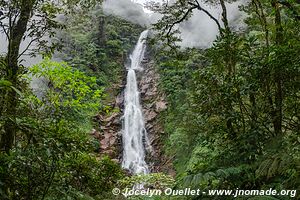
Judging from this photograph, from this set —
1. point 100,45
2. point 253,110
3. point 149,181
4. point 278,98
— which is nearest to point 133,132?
point 100,45

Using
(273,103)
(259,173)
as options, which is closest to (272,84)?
(273,103)

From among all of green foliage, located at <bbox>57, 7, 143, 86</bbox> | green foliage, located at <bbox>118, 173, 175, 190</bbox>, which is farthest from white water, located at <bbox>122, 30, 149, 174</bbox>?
green foliage, located at <bbox>118, 173, 175, 190</bbox>

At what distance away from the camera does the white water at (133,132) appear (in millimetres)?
13672

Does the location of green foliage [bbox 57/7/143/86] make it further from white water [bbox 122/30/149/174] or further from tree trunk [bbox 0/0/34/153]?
tree trunk [bbox 0/0/34/153]

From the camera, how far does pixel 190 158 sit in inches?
468

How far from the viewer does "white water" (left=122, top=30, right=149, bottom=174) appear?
1367 cm

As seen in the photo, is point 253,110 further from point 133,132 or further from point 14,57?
point 133,132

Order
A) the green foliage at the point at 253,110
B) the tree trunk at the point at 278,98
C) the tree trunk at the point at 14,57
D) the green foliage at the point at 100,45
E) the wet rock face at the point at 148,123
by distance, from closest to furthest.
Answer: the green foliage at the point at 253,110, the tree trunk at the point at 14,57, the tree trunk at the point at 278,98, the wet rock face at the point at 148,123, the green foliage at the point at 100,45

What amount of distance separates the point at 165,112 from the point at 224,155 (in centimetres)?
1273

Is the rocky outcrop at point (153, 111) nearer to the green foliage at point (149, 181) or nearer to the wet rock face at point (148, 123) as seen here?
the wet rock face at point (148, 123)

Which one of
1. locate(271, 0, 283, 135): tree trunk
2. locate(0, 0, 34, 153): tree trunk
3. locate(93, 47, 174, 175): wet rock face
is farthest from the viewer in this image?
locate(93, 47, 174, 175): wet rock face

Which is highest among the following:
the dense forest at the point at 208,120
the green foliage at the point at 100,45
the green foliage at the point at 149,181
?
the green foliage at the point at 100,45

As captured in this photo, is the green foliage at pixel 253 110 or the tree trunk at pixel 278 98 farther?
the tree trunk at pixel 278 98

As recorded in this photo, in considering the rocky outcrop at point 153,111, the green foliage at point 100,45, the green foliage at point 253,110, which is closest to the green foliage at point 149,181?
the green foliage at point 253,110
